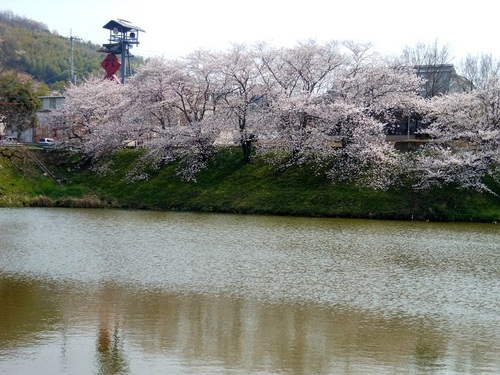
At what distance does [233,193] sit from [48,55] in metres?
82.5

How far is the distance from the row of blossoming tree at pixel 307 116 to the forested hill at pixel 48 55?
56.8 metres

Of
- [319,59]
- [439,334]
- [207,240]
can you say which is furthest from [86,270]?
[319,59]

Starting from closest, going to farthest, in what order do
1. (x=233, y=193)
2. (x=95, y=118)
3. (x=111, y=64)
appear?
1. (x=233, y=193)
2. (x=95, y=118)
3. (x=111, y=64)

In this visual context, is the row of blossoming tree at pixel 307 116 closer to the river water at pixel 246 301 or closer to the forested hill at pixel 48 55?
the river water at pixel 246 301

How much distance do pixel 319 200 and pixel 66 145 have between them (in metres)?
20.0

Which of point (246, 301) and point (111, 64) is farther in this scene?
point (111, 64)

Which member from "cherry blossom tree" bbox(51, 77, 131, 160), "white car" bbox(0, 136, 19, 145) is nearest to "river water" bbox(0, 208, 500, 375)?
"cherry blossom tree" bbox(51, 77, 131, 160)

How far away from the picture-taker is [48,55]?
10500 centimetres

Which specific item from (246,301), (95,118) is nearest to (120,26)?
(95,118)

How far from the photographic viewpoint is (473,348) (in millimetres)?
10477

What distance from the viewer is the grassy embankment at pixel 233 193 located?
95.9 ft

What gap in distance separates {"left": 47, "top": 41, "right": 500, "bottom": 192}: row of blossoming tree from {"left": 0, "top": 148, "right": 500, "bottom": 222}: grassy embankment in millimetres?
878

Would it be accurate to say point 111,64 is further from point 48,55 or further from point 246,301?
point 48,55

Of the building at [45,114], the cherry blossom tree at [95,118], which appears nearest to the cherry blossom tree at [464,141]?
the cherry blossom tree at [95,118]
